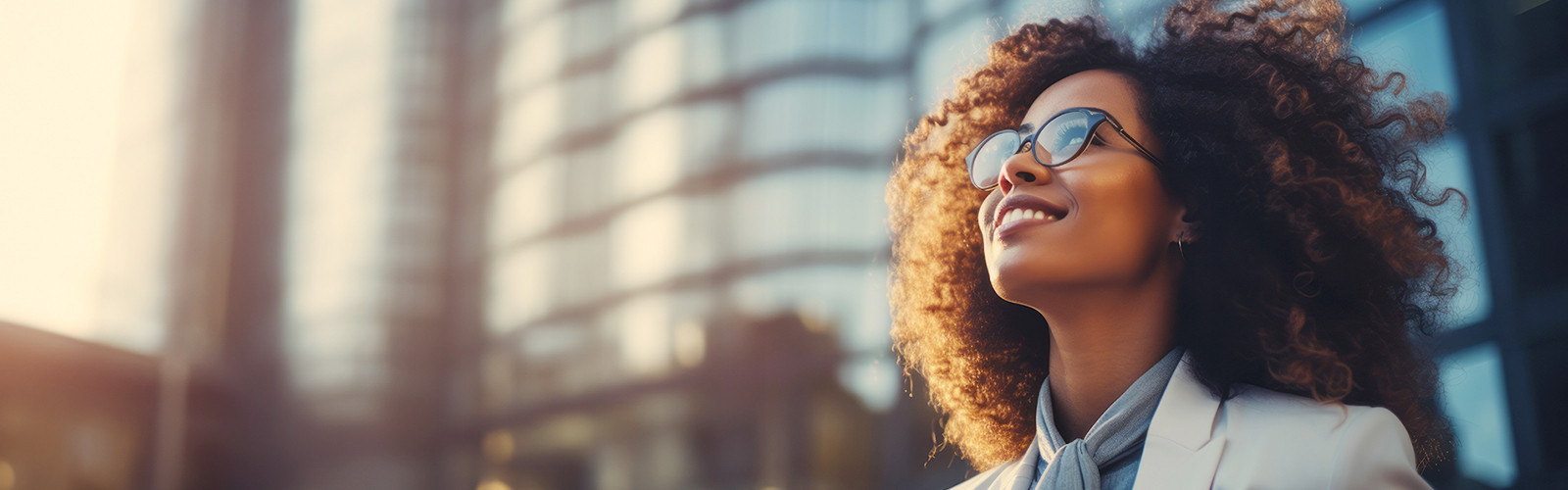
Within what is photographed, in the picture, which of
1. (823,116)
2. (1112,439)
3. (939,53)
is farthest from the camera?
(823,116)

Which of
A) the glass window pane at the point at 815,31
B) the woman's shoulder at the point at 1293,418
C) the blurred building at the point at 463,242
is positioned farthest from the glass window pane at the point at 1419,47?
the glass window pane at the point at 815,31

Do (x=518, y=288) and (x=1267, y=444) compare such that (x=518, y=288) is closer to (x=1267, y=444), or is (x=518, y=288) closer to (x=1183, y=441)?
(x=1183, y=441)

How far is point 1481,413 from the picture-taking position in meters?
2.67

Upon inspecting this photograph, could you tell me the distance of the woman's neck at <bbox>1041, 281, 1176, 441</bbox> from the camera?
1699 mm

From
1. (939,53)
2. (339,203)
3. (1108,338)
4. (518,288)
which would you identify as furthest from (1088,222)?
(339,203)

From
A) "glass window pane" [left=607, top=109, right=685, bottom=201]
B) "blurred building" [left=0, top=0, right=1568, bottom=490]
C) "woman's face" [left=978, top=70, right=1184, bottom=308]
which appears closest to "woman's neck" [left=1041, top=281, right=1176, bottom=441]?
"woman's face" [left=978, top=70, right=1184, bottom=308]

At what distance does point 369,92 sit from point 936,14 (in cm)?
863

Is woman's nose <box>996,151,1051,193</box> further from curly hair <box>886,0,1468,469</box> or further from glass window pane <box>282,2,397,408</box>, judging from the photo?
glass window pane <box>282,2,397,408</box>

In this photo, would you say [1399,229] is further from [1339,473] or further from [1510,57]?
[1510,57]

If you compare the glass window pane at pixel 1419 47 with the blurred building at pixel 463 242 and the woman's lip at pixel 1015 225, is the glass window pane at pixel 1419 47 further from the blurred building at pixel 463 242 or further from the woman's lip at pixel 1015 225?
the woman's lip at pixel 1015 225

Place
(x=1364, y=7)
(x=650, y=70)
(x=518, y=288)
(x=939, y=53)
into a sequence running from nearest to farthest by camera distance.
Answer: (x=1364, y=7)
(x=939, y=53)
(x=650, y=70)
(x=518, y=288)

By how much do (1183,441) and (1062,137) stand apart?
56 cm

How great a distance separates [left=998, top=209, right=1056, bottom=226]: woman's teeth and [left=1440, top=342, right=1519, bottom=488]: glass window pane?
5.39ft

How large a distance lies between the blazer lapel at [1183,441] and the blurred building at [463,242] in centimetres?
251
